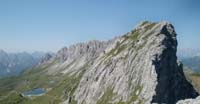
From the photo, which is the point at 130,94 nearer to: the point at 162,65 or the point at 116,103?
the point at 116,103

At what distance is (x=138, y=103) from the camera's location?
589 ft

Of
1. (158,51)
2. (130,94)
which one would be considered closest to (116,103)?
(130,94)

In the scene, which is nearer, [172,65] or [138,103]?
[138,103]

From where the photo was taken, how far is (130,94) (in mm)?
195000

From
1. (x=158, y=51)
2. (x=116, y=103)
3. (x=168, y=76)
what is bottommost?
(x=116, y=103)

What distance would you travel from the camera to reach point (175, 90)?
193375 mm

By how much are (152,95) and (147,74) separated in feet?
56.7

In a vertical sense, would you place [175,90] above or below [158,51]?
below

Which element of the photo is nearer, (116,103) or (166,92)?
(166,92)

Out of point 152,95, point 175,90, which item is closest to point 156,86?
point 152,95

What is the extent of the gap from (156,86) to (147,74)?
12445 mm

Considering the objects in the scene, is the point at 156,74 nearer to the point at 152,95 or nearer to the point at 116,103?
the point at 152,95

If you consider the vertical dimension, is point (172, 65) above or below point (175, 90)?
above

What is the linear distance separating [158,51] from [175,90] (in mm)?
23529
